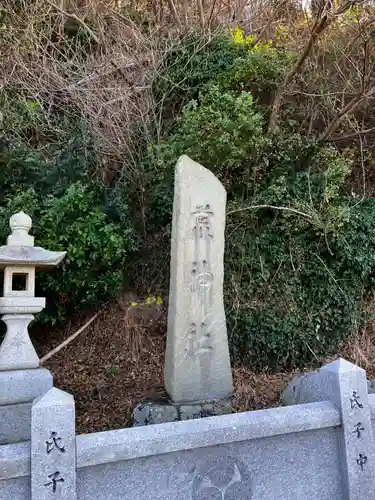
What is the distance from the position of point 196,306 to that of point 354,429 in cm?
184

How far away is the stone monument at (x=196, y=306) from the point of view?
421 centimetres

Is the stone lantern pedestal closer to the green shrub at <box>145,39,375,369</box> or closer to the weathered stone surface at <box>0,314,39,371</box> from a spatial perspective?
the weathered stone surface at <box>0,314,39,371</box>

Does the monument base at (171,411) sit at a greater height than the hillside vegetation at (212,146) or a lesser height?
lesser

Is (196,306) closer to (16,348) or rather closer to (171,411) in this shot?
(171,411)

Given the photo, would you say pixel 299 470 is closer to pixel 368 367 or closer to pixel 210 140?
pixel 368 367

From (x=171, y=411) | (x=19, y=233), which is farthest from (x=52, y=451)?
(x=19, y=233)

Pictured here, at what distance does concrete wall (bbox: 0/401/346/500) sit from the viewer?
8.67ft

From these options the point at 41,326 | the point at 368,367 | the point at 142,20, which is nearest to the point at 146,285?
the point at 41,326

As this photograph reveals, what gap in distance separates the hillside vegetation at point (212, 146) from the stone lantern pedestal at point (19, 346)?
125 centimetres

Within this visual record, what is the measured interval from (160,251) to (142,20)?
4992 mm

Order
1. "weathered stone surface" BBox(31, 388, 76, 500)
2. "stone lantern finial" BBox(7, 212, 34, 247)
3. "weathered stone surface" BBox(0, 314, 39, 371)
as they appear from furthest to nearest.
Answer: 1. "stone lantern finial" BBox(7, 212, 34, 247)
2. "weathered stone surface" BBox(0, 314, 39, 371)
3. "weathered stone surface" BBox(31, 388, 76, 500)

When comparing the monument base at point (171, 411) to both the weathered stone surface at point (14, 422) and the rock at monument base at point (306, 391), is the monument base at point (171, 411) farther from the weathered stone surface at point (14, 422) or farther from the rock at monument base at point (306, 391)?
the weathered stone surface at point (14, 422)

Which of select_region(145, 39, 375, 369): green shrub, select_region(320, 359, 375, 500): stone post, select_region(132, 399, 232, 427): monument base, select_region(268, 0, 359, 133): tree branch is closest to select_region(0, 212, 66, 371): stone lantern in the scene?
select_region(132, 399, 232, 427): monument base

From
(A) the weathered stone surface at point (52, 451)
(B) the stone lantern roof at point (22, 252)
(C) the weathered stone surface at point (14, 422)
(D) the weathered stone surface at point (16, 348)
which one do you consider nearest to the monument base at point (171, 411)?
(C) the weathered stone surface at point (14, 422)
